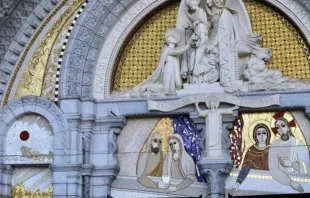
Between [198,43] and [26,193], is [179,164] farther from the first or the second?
[26,193]

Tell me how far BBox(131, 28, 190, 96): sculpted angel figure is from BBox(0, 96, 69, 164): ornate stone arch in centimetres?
127

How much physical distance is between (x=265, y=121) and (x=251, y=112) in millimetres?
261

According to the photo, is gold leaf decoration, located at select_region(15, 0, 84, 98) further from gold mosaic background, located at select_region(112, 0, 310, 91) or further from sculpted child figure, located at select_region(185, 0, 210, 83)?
sculpted child figure, located at select_region(185, 0, 210, 83)

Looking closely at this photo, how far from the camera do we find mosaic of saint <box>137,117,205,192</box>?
39.7ft

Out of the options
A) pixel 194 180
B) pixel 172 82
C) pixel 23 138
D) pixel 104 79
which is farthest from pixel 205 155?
pixel 23 138

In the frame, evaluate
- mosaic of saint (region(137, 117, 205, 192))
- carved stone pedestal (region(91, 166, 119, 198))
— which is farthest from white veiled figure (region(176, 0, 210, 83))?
carved stone pedestal (region(91, 166, 119, 198))

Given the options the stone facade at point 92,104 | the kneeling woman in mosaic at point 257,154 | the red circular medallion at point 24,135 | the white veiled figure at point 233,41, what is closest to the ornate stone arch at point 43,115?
the stone facade at point 92,104

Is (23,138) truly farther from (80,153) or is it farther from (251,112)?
(251,112)

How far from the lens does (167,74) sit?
1231 cm

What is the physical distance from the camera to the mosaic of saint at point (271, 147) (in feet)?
38.6

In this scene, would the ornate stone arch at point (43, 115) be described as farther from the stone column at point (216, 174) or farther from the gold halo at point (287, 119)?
the gold halo at point (287, 119)

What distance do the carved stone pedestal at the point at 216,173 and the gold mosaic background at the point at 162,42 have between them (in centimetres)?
182

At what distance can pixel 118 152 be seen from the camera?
12.4 meters

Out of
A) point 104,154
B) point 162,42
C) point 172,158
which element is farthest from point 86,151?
point 162,42
